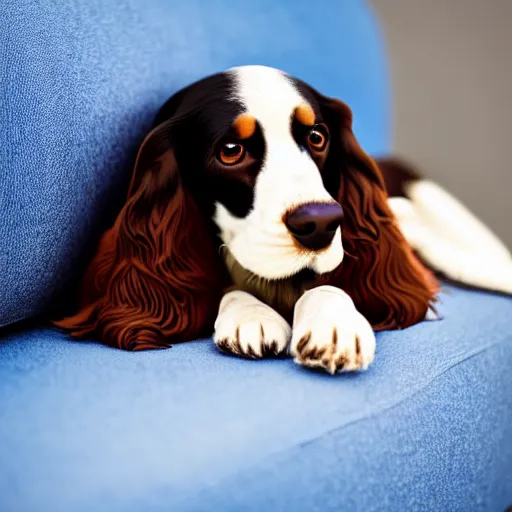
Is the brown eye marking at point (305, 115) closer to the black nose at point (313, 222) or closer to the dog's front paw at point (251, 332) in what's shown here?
the black nose at point (313, 222)

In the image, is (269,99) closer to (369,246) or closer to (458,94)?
(369,246)

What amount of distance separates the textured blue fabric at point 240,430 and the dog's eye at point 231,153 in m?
0.34

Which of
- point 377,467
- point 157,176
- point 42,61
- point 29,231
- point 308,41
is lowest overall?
point 377,467

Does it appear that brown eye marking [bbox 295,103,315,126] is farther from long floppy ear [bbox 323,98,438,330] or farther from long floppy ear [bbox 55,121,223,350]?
long floppy ear [bbox 55,121,223,350]

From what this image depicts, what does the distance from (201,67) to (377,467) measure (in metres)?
1.00

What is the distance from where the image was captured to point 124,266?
1170 mm

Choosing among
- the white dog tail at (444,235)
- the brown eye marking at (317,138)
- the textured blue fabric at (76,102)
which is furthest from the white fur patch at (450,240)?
the textured blue fabric at (76,102)

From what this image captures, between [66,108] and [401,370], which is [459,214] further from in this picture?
[66,108]

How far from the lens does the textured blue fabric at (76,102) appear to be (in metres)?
1.08

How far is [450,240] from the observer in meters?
1.83

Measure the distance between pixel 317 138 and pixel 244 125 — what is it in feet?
0.52

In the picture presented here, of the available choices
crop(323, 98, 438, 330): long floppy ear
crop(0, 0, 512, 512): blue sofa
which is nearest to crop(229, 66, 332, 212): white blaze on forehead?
crop(323, 98, 438, 330): long floppy ear

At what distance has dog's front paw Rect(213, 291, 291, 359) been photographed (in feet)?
3.30

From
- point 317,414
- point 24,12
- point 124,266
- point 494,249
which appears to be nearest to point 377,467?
point 317,414
